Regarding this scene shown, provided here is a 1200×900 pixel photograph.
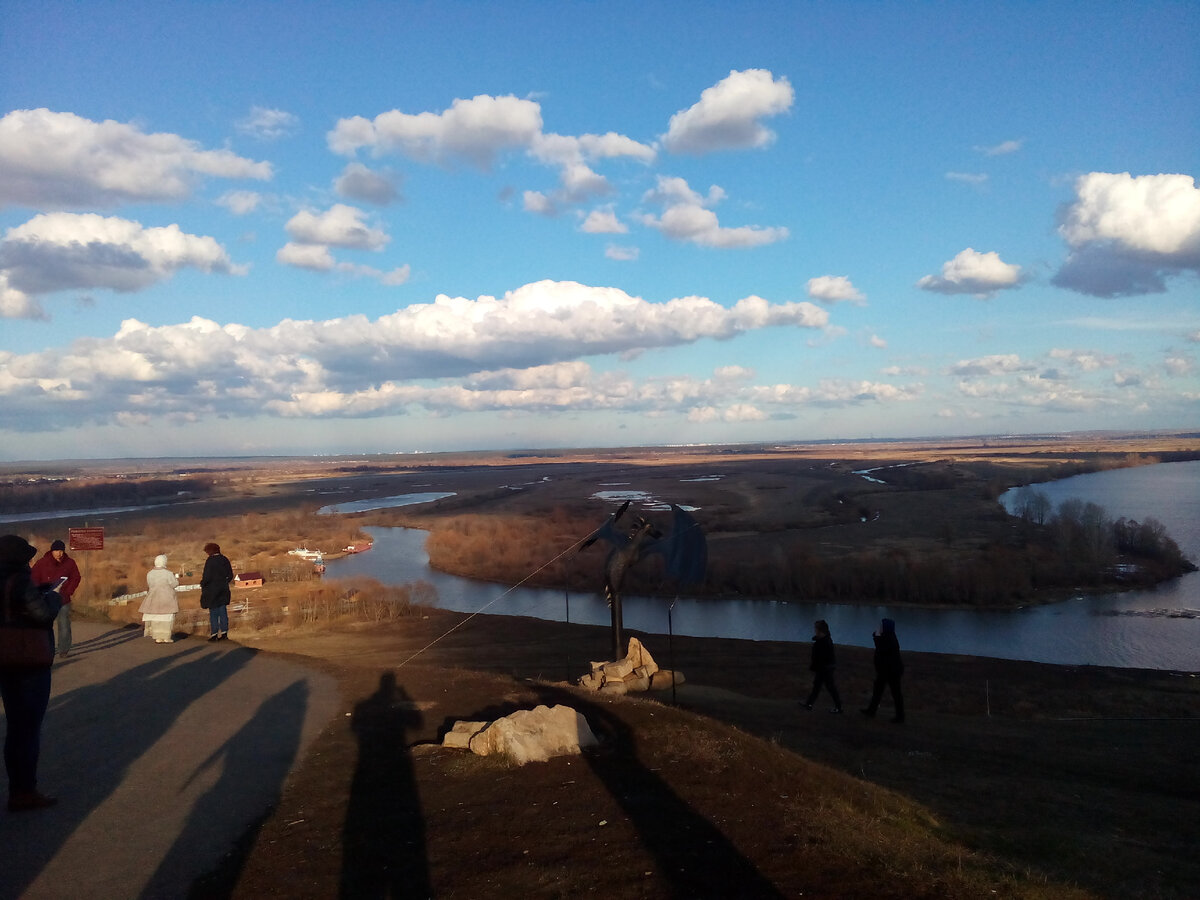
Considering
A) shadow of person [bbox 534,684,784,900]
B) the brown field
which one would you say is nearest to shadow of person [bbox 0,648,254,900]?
the brown field

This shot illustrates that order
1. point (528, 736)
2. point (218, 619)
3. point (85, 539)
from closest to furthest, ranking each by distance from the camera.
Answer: point (528, 736)
point (218, 619)
point (85, 539)

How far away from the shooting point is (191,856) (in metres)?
4.82

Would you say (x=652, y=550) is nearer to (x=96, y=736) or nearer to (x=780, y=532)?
(x=96, y=736)

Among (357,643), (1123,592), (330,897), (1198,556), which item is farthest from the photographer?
(1198,556)

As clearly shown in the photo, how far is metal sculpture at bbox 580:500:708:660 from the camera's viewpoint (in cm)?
1149

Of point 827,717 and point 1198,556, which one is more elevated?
point 827,717

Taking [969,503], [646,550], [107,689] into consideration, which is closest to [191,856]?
[107,689]

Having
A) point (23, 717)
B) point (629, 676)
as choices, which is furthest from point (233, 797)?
point (629, 676)

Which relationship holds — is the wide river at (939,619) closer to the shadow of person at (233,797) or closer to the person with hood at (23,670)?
the shadow of person at (233,797)

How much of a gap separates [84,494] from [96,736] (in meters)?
87.5

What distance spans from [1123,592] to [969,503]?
30.1m

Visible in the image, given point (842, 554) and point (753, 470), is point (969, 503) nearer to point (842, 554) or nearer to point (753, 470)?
point (842, 554)

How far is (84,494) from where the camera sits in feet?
265

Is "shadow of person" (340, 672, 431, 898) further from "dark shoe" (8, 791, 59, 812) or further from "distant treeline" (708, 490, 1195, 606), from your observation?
"distant treeline" (708, 490, 1195, 606)
